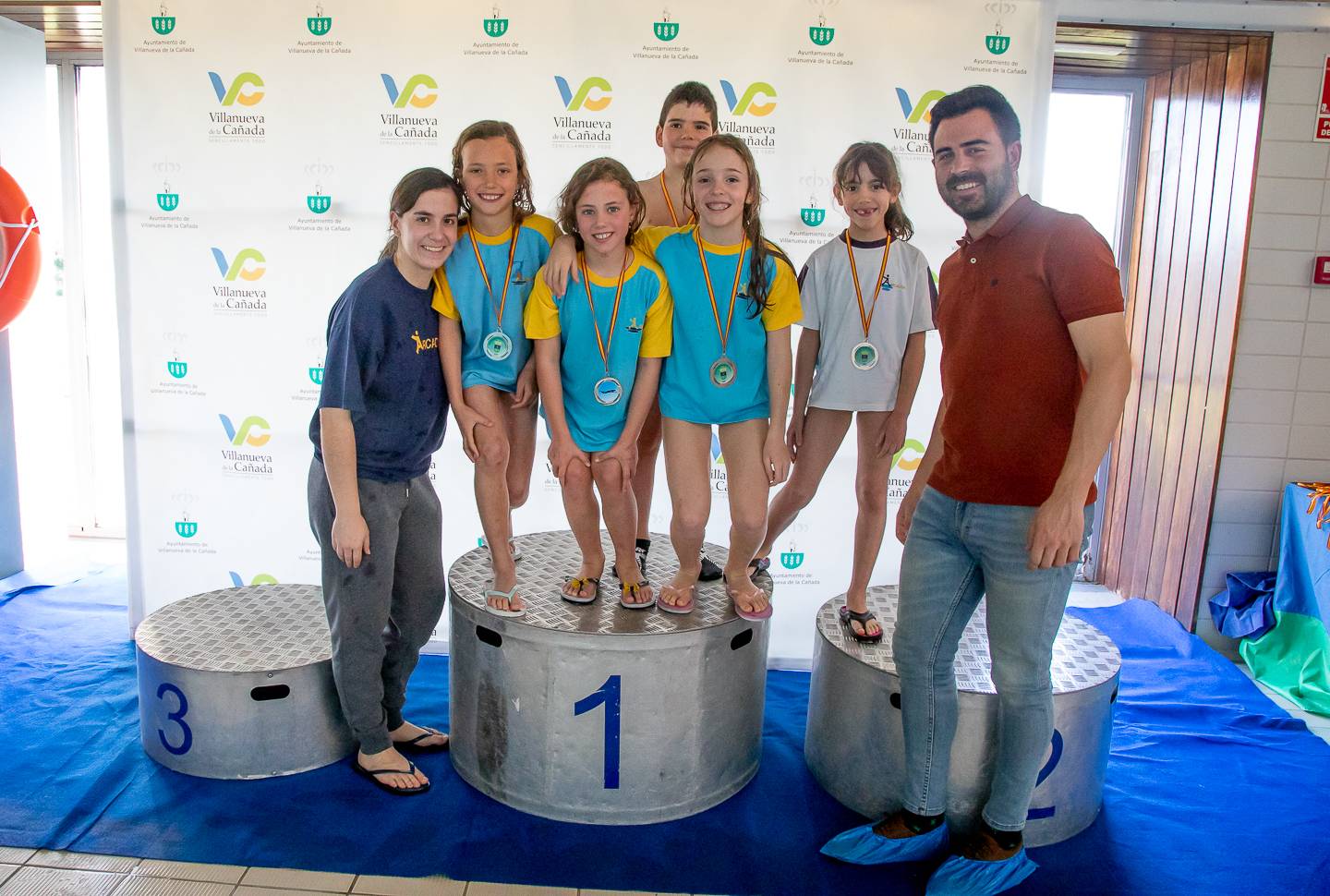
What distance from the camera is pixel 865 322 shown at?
284 centimetres

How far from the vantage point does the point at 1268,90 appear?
4031 millimetres

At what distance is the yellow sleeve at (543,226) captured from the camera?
2.70m

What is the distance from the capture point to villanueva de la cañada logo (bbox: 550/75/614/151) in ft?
12.1

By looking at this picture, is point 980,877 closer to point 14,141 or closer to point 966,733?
point 966,733

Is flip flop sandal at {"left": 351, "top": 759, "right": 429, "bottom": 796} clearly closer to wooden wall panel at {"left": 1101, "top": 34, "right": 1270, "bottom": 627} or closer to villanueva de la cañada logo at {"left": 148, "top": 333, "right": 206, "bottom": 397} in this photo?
villanueva de la cañada logo at {"left": 148, "top": 333, "right": 206, "bottom": 397}

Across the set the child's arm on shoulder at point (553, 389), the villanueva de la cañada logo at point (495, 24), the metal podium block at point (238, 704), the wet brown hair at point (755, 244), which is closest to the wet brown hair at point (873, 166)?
the wet brown hair at point (755, 244)

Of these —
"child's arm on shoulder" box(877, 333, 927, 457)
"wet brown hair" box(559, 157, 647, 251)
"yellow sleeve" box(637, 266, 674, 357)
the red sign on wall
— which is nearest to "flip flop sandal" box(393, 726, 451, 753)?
"yellow sleeve" box(637, 266, 674, 357)

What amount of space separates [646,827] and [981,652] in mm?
1186

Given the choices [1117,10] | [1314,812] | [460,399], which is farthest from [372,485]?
[1117,10]

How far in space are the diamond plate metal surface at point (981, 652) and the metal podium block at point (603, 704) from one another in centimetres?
31

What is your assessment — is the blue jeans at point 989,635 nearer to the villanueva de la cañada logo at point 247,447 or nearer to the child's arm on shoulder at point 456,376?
the child's arm on shoulder at point 456,376

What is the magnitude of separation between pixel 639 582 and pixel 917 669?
2.93 ft

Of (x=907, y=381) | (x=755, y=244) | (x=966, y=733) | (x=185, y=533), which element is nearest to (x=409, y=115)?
(x=755, y=244)

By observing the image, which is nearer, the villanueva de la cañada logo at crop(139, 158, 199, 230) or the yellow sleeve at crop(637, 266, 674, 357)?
the yellow sleeve at crop(637, 266, 674, 357)
